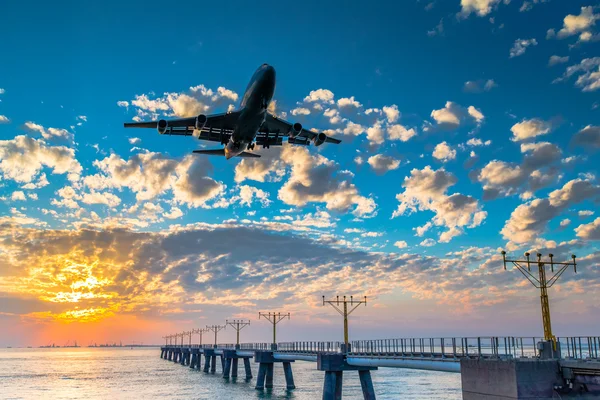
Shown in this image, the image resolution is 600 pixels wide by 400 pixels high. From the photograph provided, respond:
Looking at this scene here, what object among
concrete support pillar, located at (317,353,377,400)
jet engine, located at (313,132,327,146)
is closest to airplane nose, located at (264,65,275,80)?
jet engine, located at (313,132,327,146)

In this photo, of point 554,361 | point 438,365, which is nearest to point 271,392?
point 438,365

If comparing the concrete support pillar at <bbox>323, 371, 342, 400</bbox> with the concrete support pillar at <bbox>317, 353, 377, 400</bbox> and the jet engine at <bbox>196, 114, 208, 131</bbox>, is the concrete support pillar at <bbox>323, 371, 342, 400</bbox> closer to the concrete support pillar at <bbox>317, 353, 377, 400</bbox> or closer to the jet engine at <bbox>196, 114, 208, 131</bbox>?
the concrete support pillar at <bbox>317, 353, 377, 400</bbox>

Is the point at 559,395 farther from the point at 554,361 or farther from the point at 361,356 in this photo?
the point at 361,356

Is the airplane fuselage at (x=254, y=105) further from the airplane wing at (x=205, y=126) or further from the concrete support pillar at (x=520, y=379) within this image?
the concrete support pillar at (x=520, y=379)

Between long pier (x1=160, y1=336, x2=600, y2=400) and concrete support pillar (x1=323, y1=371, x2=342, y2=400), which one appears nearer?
long pier (x1=160, y1=336, x2=600, y2=400)

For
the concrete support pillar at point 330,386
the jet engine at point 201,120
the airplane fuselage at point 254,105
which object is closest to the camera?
the airplane fuselage at point 254,105

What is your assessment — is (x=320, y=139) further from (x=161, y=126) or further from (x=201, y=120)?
(x=161, y=126)

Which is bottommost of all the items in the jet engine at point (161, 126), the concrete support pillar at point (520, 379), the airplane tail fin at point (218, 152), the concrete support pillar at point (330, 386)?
the concrete support pillar at point (330, 386)

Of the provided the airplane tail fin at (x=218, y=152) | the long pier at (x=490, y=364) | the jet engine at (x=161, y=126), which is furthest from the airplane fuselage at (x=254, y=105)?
the long pier at (x=490, y=364)

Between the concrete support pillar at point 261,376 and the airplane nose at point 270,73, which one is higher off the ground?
the airplane nose at point 270,73
